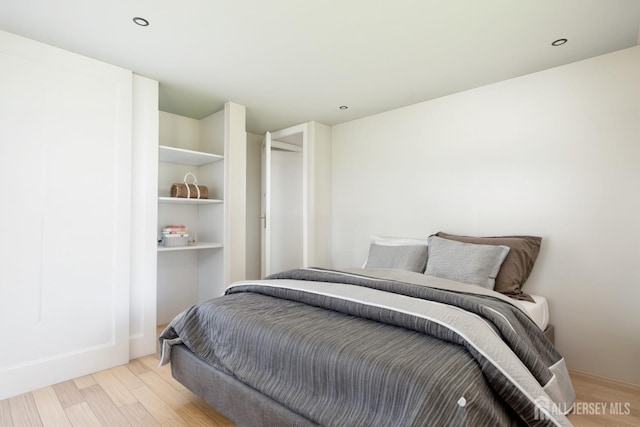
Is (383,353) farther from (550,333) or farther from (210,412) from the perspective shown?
(550,333)

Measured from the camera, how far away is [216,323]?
1817mm

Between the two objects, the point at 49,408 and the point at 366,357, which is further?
the point at 49,408

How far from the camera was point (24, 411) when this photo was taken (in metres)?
1.88

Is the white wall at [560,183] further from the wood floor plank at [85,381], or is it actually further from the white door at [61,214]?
the wood floor plank at [85,381]

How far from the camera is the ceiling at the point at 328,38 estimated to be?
1.82 meters

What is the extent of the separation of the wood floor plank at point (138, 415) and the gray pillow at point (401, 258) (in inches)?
77.8

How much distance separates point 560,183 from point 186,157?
3289mm

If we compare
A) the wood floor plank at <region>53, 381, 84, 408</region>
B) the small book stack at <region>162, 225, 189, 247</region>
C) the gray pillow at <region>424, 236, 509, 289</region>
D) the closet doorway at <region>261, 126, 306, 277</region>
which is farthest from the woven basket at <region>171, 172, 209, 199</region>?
the gray pillow at <region>424, 236, 509, 289</region>

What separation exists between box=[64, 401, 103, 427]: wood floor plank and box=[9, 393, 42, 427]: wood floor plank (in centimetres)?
14

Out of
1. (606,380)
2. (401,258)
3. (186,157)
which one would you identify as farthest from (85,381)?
(606,380)

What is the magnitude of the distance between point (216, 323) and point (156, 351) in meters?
1.35

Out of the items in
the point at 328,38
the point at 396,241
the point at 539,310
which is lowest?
the point at 539,310

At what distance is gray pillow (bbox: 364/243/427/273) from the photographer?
111 inches

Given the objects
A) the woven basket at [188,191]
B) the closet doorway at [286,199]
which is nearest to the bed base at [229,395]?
the woven basket at [188,191]
